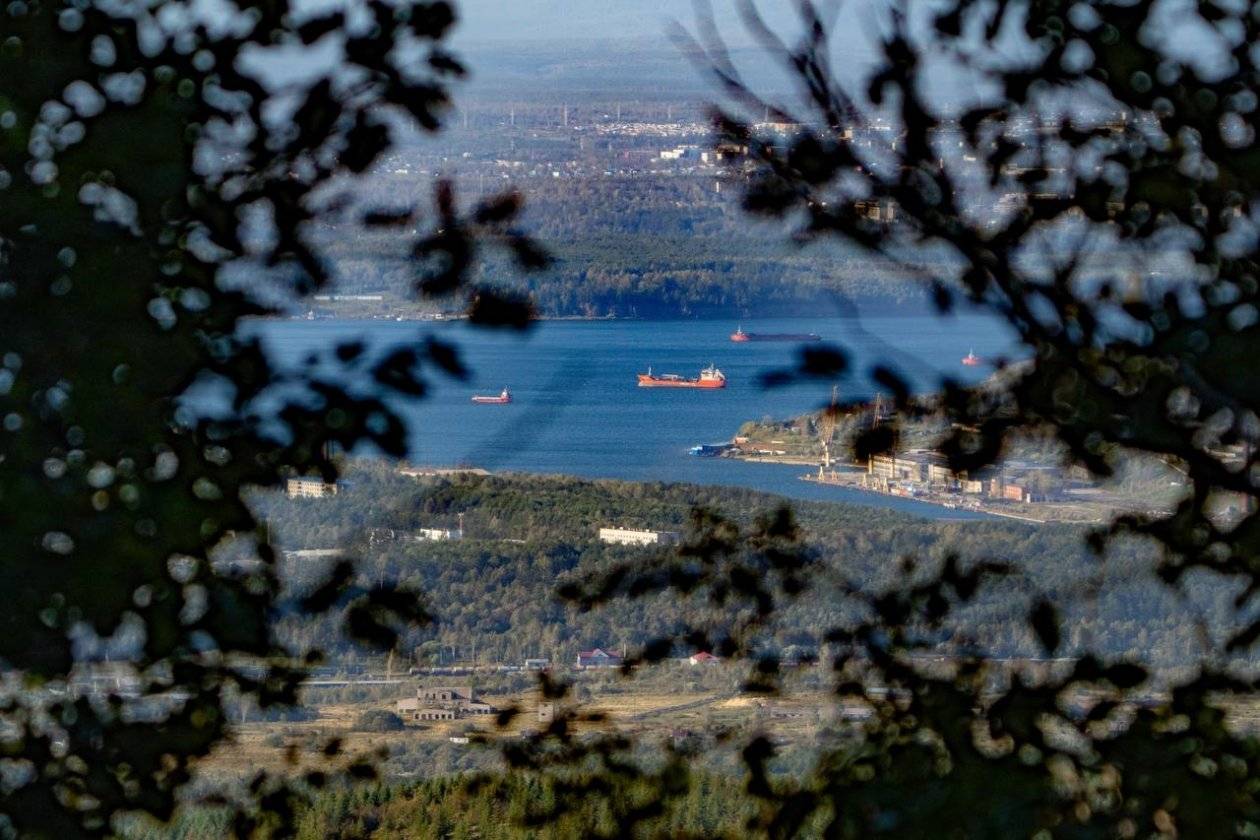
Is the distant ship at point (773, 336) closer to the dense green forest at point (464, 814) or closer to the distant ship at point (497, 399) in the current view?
the distant ship at point (497, 399)

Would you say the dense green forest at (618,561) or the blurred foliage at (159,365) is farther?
the dense green forest at (618,561)

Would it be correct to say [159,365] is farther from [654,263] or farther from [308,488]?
[654,263]

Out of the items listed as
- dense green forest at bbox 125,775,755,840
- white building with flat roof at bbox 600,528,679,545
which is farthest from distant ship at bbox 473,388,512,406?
dense green forest at bbox 125,775,755,840

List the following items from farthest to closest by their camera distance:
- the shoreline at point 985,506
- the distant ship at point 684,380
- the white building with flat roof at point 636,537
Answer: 1. the distant ship at point 684,380
2. the white building with flat roof at point 636,537
3. the shoreline at point 985,506

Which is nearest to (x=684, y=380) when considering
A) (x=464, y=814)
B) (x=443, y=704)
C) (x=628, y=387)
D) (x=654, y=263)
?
(x=628, y=387)

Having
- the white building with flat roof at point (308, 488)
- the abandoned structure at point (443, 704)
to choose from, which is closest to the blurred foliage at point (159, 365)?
the white building with flat roof at point (308, 488)
